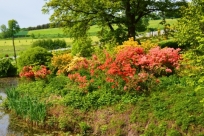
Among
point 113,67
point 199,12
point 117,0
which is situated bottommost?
point 113,67

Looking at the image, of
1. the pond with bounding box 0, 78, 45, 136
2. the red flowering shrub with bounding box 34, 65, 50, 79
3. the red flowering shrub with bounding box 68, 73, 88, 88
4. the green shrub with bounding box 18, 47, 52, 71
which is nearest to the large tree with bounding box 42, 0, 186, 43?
the green shrub with bounding box 18, 47, 52, 71

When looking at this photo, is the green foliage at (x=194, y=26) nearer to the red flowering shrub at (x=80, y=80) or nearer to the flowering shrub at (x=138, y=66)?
the flowering shrub at (x=138, y=66)

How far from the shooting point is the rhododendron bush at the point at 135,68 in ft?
41.1

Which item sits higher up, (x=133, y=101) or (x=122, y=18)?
(x=122, y=18)

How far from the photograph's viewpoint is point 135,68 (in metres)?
13.5

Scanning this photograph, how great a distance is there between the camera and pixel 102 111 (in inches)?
482

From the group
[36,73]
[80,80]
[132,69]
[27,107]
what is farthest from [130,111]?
[36,73]

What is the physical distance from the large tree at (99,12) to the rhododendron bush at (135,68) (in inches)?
380

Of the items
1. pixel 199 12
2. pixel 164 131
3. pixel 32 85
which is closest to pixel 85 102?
pixel 164 131

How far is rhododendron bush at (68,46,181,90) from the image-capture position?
41.1 feet

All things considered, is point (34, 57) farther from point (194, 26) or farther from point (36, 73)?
point (194, 26)

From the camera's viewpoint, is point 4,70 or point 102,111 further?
point 4,70

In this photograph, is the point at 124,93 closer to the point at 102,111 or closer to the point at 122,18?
the point at 102,111

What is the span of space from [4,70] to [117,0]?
467 inches
